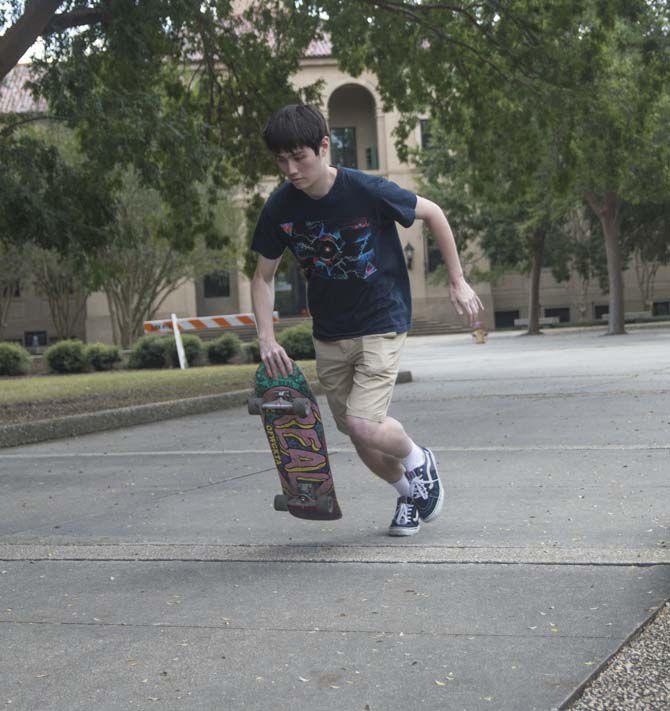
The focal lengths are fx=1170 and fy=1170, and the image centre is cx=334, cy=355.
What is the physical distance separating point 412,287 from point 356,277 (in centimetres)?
4905

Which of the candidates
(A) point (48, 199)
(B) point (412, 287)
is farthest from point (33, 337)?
(A) point (48, 199)

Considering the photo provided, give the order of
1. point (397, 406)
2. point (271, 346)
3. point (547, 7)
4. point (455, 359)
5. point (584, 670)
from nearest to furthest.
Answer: point (584, 670)
point (271, 346)
point (397, 406)
point (547, 7)
point (455, 359)

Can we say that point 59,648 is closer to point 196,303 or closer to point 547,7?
point 547,7

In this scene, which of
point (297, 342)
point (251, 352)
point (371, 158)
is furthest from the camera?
point (371, 158)

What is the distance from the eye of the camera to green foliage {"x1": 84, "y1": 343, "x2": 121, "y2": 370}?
26.7m

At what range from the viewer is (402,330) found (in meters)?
5.01

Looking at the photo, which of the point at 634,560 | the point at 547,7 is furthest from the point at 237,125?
the point at 634,560

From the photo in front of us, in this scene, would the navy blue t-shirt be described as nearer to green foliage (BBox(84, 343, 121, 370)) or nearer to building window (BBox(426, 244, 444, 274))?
green foliage (BBox(84, 343, 121, 370))

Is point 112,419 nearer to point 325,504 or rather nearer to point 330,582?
point 325,504

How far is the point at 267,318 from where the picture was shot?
517 cm

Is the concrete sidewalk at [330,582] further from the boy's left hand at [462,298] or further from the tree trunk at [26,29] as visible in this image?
the tree trunk at [26,29]

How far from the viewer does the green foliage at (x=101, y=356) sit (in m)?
26.7

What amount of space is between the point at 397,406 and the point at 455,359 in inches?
461

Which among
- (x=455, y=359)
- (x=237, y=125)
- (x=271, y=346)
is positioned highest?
(x=237, y=125)
